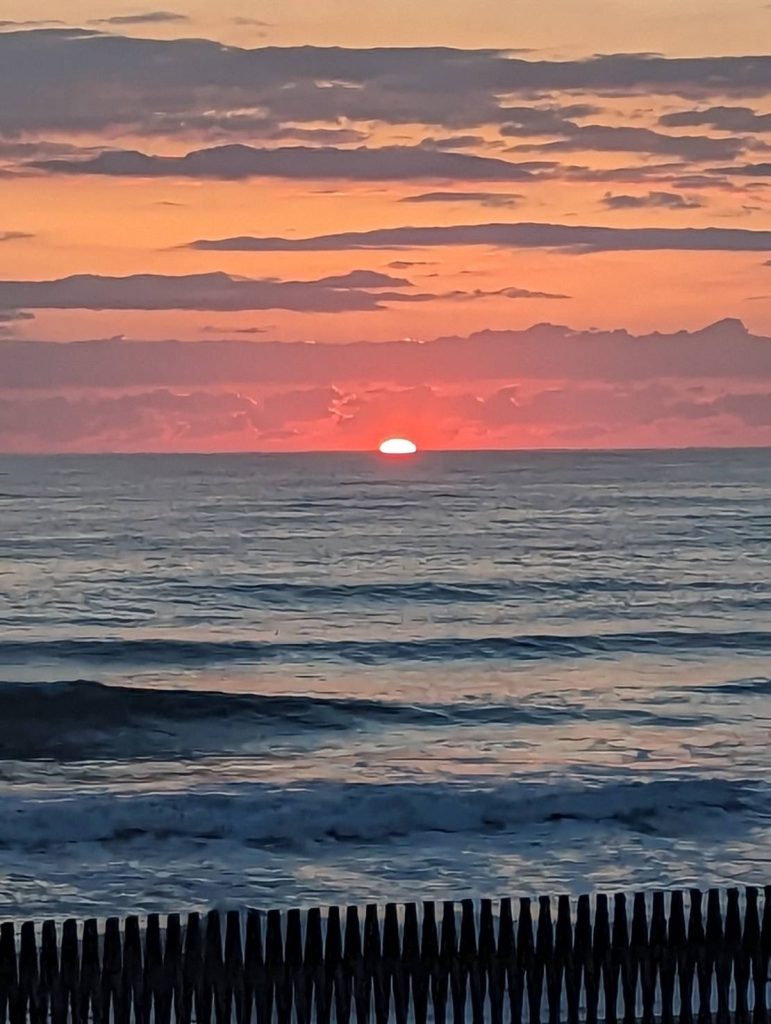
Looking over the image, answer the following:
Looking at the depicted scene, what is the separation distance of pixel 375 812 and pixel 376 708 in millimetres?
9313

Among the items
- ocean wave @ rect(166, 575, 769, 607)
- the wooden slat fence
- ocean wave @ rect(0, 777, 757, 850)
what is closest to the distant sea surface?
ocean wave @ rect(0, 777, 757, 850)

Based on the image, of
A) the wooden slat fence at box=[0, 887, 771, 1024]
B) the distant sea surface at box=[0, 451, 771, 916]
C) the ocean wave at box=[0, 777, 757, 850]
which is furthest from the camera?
the ocean wave at box=[0, 777, 757, 850]

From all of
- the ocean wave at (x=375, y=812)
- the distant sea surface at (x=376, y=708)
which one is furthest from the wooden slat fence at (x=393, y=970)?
the ocean wave at (x=375, y=812)

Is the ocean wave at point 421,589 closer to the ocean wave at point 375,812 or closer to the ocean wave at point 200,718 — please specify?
the ocean wave at point 200,718

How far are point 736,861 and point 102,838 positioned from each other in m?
7.02

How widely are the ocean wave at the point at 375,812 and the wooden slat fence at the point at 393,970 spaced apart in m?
8.93

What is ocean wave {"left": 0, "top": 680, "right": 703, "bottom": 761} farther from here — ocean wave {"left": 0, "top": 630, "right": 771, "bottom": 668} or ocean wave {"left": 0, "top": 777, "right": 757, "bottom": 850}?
ocean wave {"left": 0, "top": 777, "right": 757, "bottom": 850}

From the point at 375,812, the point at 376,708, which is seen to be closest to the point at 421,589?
the point at 376,708

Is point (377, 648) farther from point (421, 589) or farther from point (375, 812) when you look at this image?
point (375, 812)

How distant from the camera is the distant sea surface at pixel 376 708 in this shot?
1595 centimetres

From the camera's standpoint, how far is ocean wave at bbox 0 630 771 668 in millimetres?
35250

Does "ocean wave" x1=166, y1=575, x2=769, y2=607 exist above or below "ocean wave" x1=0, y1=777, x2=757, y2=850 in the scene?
above

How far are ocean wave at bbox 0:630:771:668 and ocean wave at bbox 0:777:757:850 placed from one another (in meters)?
14.7

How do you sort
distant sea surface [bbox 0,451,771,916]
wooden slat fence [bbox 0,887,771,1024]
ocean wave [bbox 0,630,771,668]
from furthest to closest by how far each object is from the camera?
1. ocean wave [bbox 0,630,771,668]
2. distant sea surface [bbox 0,451,771,916]
3. wooden slat fence [bbox 0,887,771,1024]
